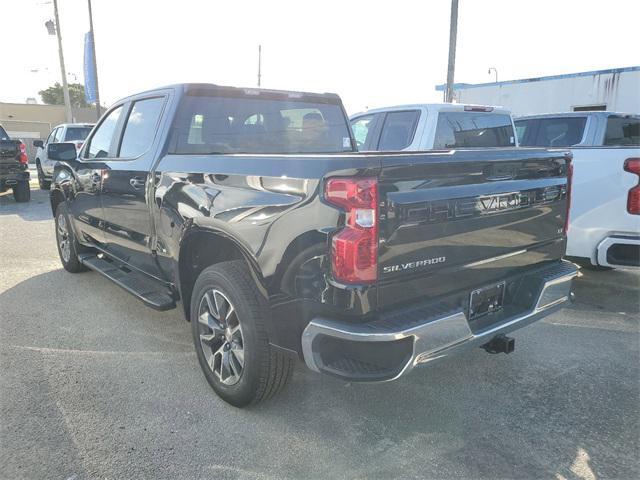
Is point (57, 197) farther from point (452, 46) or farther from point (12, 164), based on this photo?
point (452, 46)

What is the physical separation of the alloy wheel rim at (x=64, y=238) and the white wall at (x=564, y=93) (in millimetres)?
17644

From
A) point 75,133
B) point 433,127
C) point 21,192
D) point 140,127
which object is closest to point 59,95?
point 75,133

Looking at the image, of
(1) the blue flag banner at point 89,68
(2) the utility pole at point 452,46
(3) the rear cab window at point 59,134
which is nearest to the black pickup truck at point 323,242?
(2) the utility pole at point 452,46

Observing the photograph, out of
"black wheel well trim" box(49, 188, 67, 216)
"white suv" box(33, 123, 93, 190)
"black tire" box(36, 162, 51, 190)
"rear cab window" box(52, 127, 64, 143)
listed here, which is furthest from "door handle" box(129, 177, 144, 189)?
"black tire" box(36, 162, 51, 190)

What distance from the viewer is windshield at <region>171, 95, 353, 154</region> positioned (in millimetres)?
3678

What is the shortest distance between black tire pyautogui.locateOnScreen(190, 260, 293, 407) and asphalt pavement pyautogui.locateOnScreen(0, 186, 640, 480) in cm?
16

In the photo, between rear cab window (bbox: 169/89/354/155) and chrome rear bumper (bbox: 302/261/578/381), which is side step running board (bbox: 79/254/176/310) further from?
chrome rear bumper (bbox: 302/261/578/381)

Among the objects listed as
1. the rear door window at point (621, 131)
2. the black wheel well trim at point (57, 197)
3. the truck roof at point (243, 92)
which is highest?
the truck roof at point (243, 92)

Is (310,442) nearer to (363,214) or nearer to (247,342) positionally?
(247,342)

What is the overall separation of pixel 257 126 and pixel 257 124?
2 cm

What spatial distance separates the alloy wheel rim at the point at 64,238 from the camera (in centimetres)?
573

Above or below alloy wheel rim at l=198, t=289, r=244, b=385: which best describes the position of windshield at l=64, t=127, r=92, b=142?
above

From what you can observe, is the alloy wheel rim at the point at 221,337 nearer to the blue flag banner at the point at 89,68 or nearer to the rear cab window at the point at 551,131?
the rear cab window at the point at 551,131

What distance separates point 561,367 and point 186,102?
3.29 metres
